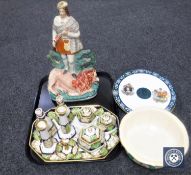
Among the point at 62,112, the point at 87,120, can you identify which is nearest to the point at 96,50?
the point at 87,120

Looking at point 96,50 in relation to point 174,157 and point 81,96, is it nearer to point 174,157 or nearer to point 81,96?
point 81,96

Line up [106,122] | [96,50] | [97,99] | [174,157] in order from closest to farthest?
[174,157] → [106,122] → [97,99] → [96,50]

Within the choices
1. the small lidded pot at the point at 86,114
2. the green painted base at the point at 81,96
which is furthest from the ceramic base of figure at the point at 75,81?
the small lidded pot at the point at 86,114

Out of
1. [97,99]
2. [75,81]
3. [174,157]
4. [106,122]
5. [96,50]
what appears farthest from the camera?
[96,50]

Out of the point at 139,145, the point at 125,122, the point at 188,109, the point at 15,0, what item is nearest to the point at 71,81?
the point at 125,122

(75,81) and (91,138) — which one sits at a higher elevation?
(75,81)

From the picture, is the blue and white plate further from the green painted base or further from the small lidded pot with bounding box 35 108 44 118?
the small lidded pot with bounding box 35 108 44 118

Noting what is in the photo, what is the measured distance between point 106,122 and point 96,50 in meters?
0.78

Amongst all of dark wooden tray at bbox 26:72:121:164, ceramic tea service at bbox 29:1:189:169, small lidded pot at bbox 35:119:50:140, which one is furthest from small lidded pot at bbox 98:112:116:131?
small lidded pot at bbox 35:119:50:140

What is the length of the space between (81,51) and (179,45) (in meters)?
0.95

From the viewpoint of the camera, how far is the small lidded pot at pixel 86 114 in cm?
150

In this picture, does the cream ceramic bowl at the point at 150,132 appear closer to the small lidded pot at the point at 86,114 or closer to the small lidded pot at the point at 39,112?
the small lidded pot at the point at 86,114

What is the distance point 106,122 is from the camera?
58.1 inches

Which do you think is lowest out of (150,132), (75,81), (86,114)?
(150,132)
